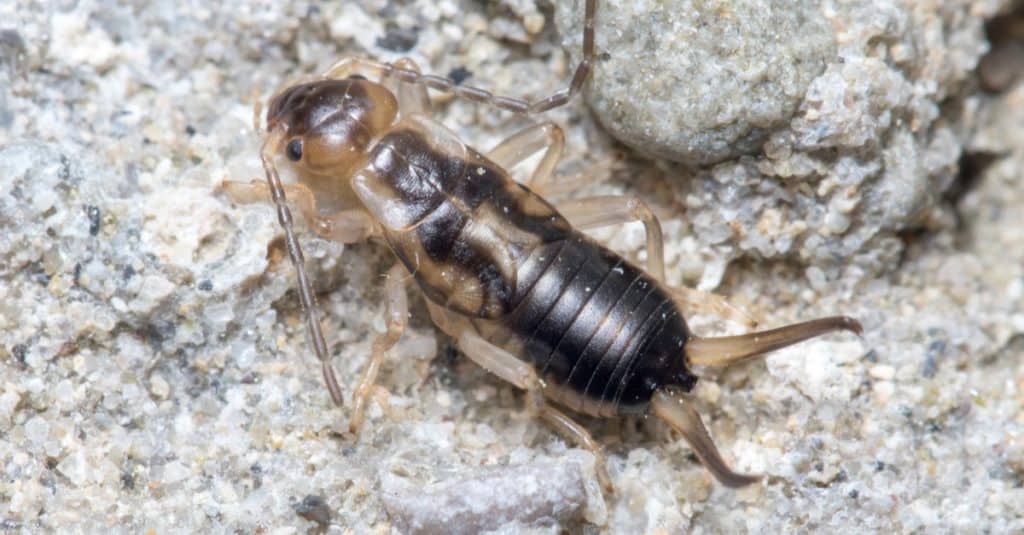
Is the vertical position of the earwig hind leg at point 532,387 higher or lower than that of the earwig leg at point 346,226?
lower

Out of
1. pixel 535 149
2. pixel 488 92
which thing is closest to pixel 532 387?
pixel 535 149

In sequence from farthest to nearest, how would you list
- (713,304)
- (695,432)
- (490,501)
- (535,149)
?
1. (535,149)
2. (713,304)
3. (695,432)
4. (490,501)

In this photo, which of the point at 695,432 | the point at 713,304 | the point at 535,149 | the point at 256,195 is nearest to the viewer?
the point at 695,432

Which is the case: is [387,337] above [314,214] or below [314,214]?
below

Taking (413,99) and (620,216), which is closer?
(620,216)

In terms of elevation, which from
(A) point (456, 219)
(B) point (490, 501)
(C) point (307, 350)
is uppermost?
(A) point (456, 219)

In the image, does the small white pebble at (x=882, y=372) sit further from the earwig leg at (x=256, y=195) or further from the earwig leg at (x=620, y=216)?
the earwig leg at (x=256, y=195)

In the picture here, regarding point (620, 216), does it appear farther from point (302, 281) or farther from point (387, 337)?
point (302, 281)

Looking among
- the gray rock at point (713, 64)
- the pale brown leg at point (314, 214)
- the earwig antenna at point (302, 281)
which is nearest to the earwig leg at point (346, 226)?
the pale brown leg at point (314, 214)
